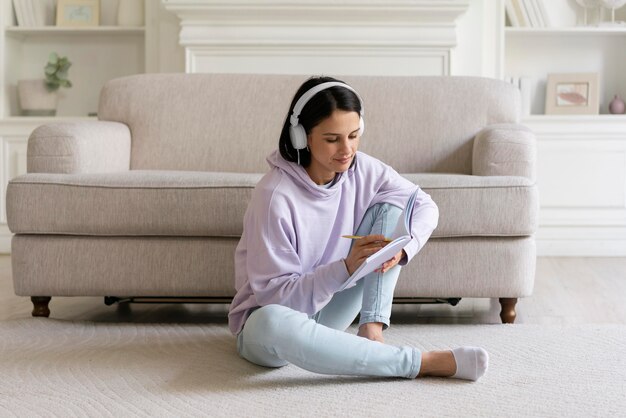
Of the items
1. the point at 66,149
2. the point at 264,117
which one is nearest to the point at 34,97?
the point at 264,117

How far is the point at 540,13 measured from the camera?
4.52 m

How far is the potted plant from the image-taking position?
462cm

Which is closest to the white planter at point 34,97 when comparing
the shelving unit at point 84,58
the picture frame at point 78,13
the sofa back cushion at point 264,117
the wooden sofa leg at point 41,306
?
the shelving unit at point 84,58

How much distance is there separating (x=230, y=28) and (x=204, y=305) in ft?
5.79

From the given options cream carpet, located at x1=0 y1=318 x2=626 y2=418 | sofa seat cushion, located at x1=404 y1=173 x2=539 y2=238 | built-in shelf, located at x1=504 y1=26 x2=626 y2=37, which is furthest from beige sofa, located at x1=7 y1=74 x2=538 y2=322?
built-in shelf, located at x1=504 y1=26 x2=626 y2=37

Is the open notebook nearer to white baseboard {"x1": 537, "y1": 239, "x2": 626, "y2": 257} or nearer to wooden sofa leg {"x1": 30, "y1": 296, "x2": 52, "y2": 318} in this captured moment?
wooden sofa leg {"x1": 30, "y1": 296, "x2": 52, "y2": 318}

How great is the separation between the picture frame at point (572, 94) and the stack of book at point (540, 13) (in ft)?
0.85

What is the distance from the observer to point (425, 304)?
318cm

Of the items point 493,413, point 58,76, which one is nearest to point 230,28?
point 58,76

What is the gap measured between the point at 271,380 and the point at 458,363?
1.31 feet

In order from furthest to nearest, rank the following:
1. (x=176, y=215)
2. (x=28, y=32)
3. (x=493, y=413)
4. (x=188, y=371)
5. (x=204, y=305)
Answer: (x=28, y=32) → (x=204, y=305) → (x=176, y=215) → (x=188, y=371) → (x=493, y=413)

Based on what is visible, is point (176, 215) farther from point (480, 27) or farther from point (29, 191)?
point (480, 27)

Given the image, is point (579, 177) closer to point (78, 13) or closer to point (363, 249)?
point (78, 13)

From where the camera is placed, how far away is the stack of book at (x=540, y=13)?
451 cm
